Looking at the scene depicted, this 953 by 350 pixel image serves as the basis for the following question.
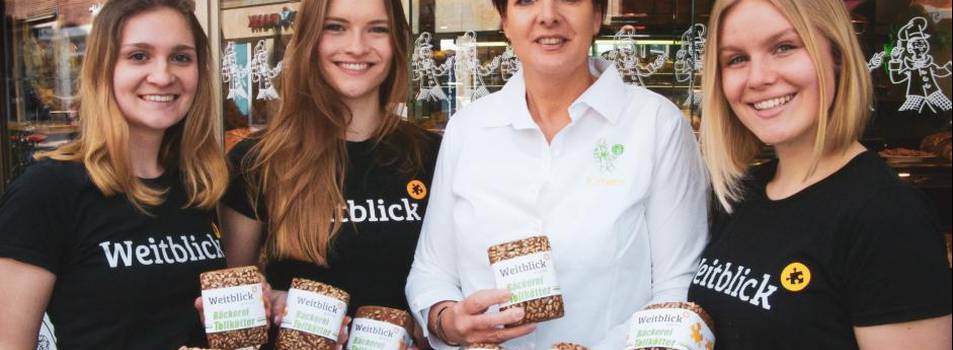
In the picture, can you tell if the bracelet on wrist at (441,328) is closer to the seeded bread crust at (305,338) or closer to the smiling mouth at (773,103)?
the seeded bread crust at (305,338)

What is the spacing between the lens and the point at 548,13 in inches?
74.9

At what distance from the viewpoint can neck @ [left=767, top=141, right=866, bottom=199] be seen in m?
1.63

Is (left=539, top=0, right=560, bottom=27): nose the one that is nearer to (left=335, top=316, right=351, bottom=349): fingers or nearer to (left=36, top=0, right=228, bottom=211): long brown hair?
(left=335, top=316, right=351, bottom=349): fingers

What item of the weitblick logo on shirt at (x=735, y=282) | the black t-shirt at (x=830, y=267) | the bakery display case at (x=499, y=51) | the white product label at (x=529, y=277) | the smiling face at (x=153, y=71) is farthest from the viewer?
the bakery display case at (x=499, y=51)

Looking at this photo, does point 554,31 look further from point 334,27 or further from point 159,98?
point 159,98

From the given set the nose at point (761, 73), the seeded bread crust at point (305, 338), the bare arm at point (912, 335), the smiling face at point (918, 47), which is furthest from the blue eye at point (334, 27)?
the smiling face at point (918, 47)

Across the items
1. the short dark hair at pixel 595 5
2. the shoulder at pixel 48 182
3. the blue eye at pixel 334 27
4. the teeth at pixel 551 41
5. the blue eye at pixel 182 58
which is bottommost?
the shoulder at pixel 48 182

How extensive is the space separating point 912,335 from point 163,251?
1.58 metres

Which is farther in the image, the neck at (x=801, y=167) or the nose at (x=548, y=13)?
the nose at (x=548, y=13)

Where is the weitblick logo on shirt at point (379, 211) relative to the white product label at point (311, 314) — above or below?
above

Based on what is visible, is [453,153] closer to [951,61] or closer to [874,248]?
[874,248]

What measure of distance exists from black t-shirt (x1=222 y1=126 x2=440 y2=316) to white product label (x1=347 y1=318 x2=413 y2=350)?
0.32 meters

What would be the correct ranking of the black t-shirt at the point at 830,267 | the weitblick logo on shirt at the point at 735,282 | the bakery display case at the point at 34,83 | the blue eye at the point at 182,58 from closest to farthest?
1. the black t-shirt at the point at 830,267
2. the weitblick logo on shirt at the point at 735,282
3. the blue eye at the point at 182,58
4. the bakery display case at the point at 34,83

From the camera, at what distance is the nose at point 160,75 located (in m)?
2.04
